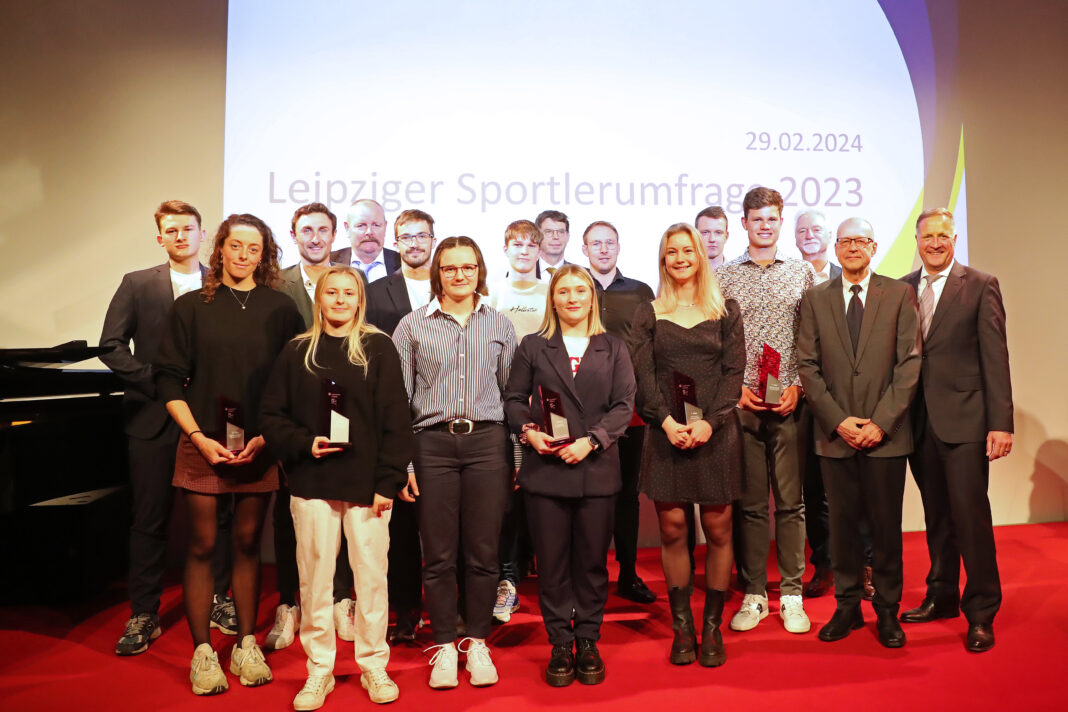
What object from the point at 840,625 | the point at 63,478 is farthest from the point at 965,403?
the point at 63,478

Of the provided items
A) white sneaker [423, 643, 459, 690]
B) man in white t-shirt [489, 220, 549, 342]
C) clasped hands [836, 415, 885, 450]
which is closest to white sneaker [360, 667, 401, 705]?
white sneaker [423, 643, 459, 690]

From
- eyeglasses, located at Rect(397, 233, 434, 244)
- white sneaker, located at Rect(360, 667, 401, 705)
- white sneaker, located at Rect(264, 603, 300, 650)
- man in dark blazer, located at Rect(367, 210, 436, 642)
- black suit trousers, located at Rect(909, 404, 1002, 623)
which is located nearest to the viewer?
white sneaker, located at Rect(360, 667, 401, 705)

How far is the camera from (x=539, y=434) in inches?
114

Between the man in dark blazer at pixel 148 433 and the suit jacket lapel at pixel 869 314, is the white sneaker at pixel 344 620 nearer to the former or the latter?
the man in dark blazer at pixel 148 433

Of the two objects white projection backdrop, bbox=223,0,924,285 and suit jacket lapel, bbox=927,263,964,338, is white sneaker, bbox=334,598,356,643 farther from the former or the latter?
suit jacket lapel, bbox=927,263,964,338

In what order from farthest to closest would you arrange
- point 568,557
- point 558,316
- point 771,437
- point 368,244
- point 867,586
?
point 368,244, point 867,586, point 771,437, point 558,316, point 568,557

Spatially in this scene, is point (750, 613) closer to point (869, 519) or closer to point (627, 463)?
point (869, 519)

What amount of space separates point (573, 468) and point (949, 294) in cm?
185

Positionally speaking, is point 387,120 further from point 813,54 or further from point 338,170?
point 813,54

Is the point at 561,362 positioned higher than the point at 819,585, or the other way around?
the point at 561,362

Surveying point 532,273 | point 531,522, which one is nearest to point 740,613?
point 531,522

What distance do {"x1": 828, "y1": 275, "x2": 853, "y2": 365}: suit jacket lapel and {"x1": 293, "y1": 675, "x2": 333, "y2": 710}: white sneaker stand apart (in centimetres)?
245

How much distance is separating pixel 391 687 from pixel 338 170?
3.07 meters

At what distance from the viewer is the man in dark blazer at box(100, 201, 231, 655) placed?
348cm
